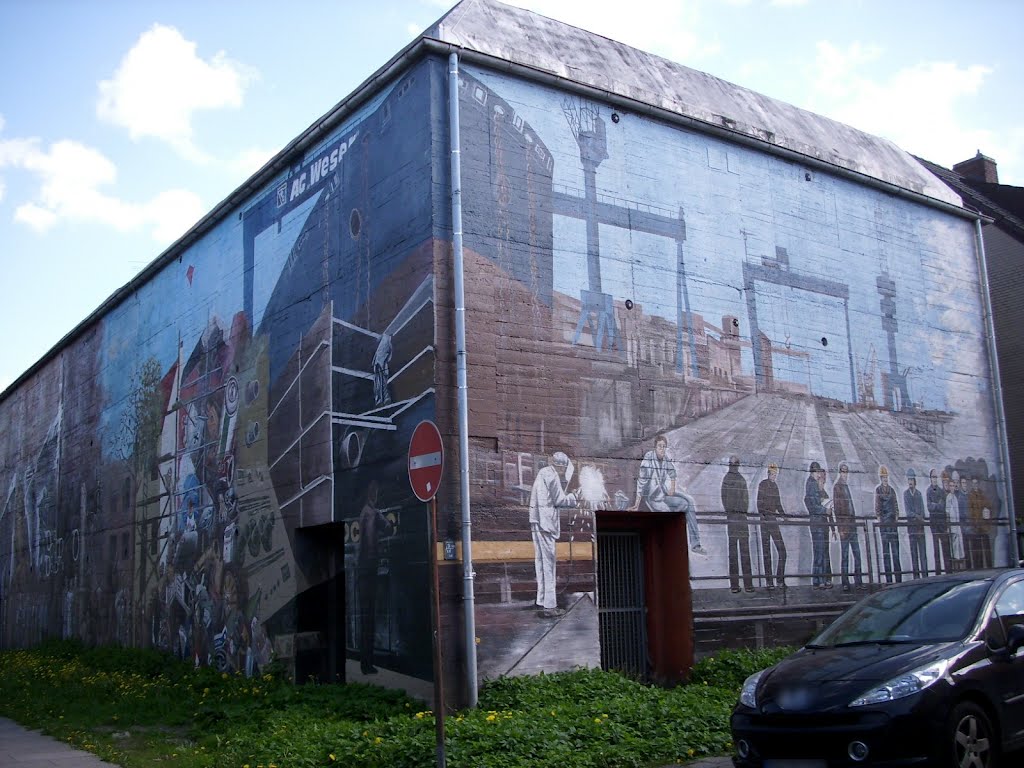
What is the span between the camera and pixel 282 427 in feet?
48.6

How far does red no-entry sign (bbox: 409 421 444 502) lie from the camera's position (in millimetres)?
7730

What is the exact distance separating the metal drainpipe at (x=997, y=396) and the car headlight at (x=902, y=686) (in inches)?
498

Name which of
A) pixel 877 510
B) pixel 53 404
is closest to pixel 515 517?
pixel 877 510

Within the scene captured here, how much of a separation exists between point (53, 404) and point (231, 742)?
18.9 m

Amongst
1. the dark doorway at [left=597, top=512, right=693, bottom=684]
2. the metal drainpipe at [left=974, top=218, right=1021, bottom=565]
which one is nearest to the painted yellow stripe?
the dark doorway at [left=597, top=512, right=693, bottom=684]

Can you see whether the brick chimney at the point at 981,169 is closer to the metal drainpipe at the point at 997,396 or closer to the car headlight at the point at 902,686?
the metal drainpipe at the point at 997,396

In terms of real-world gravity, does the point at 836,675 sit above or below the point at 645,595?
below

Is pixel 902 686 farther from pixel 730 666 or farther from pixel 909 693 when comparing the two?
pixel 730 666

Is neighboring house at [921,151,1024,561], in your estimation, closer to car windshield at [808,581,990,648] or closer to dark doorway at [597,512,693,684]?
dark doorway at [597,512,693,684]

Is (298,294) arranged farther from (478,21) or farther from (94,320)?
(94,320)

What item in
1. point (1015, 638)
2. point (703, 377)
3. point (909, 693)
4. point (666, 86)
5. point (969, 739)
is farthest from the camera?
point (666, 86)

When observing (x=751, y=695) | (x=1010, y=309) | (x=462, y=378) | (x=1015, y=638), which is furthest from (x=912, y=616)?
(x=1010, y=309)

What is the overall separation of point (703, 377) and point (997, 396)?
7879mm

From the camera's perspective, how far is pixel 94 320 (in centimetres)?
2333
